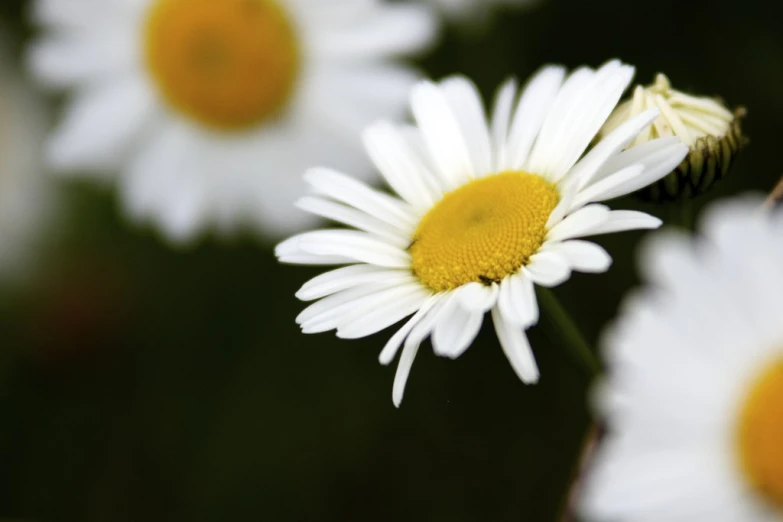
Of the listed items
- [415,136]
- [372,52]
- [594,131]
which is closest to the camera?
[594,131]

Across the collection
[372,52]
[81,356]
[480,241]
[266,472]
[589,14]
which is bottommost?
[266,472]

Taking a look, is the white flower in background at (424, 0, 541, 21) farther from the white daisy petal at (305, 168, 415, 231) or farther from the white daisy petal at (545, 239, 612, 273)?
the white daisy petal at (545, 239, 612, 273)

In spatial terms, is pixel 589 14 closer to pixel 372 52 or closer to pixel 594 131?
pixel 372 52

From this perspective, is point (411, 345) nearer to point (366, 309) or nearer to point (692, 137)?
point (366, 309)

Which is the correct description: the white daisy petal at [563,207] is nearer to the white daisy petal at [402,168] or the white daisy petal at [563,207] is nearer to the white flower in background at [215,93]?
the white daisy petal at [402,168]

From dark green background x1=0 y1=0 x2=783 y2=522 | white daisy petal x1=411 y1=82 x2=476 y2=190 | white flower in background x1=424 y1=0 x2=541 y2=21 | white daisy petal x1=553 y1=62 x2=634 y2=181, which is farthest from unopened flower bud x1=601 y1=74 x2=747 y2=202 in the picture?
white flower in background x1=424 y1=0 x2=541 y2=21

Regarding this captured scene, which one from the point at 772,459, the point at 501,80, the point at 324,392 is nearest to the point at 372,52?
the point at 501,80

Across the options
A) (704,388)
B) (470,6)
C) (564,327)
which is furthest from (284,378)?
(704,388)
